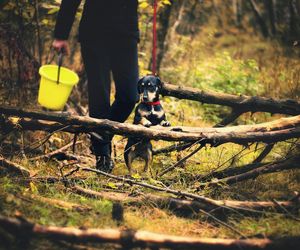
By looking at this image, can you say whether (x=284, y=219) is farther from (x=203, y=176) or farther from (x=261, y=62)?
(x=261, y=62)

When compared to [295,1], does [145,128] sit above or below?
below

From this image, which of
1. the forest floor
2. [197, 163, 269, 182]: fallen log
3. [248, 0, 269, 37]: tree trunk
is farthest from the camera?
[248, 0, 269, 37]: tree trunk

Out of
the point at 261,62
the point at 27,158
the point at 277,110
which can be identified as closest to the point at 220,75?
the point at 261,62

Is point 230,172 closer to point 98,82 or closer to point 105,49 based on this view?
point 98,82

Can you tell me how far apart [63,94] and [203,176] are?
53.5 inches

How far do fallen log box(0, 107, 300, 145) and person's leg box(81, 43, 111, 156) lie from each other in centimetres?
34

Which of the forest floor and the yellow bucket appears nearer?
the forest floor

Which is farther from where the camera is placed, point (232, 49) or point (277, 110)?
point (232, 49)

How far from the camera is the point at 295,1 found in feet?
26.7

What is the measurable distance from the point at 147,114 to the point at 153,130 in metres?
0.32

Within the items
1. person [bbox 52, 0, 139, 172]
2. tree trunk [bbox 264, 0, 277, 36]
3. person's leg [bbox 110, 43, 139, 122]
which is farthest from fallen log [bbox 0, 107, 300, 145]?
tree trunk [bbox 264, 0, 277, 36]

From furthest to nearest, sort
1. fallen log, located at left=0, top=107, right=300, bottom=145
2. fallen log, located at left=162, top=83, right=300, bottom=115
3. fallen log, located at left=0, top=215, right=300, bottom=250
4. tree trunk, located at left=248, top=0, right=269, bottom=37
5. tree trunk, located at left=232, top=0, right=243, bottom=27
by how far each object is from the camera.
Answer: tree trunk, located at left=232, top=0, right=243, bottom=27
tree trunk, located at left=248, top=0, right=269, bottom=37
fallen log, located at left=162, top=83, right=300, bottom=115
fallen log, located at left=0, top=107, right=300, bottom=145
fallen log, located at left=0, top=215, right=300, bottom=250

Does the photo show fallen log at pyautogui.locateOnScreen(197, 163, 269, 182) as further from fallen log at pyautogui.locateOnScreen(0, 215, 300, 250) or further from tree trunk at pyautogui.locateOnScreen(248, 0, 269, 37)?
tree trunk at pyautogui.locateOnScreen(248, 0, 269, 37)

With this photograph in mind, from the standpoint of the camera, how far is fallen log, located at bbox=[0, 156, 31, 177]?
11.8 feet
